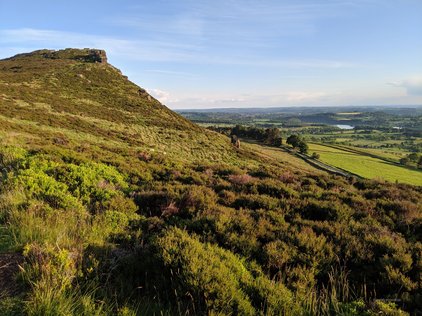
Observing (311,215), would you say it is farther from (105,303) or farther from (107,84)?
(107,84)

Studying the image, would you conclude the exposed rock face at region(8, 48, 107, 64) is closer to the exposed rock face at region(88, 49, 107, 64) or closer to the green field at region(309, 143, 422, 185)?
the exposed rock face at region(88, 49, 107, 64)

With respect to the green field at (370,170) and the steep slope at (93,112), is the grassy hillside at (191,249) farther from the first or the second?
the green field at (370,170)

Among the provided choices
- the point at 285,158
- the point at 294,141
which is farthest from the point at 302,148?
the point at 285,158

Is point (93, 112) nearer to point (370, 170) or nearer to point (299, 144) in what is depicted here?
point (299, 144)

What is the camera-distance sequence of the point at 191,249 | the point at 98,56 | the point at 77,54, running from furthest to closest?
the point at 77,54
the point at 98,56
the point at 191,249

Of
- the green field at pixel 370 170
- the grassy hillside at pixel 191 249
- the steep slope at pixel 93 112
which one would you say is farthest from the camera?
the green field at pixel 370 170

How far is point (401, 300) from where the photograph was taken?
3697 millimetres

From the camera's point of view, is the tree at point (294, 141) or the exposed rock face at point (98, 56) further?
the tree at point (294, 141)

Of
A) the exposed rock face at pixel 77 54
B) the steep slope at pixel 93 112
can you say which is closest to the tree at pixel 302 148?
the steep slope at pixel 93 112

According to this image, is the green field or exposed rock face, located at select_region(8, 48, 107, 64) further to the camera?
exposed rock face, located at select_region(8, 48, 107, 64)

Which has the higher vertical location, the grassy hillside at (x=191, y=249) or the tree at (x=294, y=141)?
the grassy hillside at (x=191, y=249)

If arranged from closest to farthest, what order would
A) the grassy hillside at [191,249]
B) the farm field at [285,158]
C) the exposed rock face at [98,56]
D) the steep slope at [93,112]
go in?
the grassy hillside at [191,249], the steep slope at [93,112], the farm field at [285,158], the exposed rock face at [98,56]

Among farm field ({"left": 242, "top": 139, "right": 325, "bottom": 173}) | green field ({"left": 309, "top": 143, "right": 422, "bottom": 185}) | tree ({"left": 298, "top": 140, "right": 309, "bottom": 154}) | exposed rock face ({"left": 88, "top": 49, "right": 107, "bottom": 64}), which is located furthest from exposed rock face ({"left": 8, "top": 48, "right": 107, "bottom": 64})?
green field ({"left": 309, "top": 143, "right": 422, "bottom": 185})

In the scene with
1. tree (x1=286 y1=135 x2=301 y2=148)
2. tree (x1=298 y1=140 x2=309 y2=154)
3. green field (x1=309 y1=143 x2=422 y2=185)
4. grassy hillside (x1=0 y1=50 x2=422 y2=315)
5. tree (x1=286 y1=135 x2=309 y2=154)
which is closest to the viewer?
grassy hillside (x1=0 y1=50 x2=422 y2=315)
